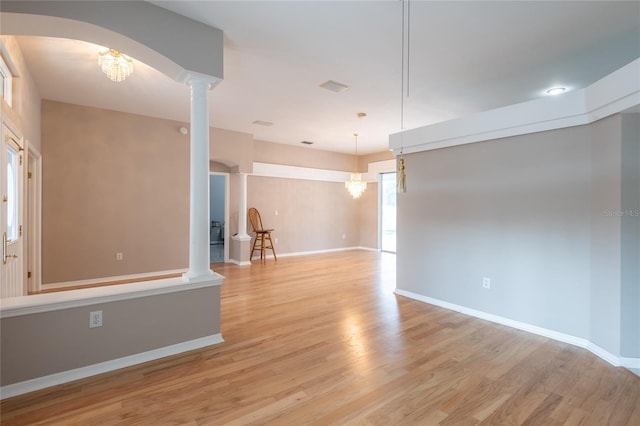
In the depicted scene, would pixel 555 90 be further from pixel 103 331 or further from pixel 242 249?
pixel 242 249

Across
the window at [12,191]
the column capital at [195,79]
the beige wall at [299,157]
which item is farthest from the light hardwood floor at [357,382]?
the beige wall at [299,157]

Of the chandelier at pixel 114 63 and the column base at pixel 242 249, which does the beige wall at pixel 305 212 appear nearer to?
the column base at pixel 242 249

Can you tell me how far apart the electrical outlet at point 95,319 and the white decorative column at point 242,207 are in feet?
14.4

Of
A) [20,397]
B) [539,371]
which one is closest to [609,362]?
[539,371]

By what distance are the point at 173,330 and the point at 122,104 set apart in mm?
3939

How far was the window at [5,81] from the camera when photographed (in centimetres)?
275

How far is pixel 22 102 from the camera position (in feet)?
11.3

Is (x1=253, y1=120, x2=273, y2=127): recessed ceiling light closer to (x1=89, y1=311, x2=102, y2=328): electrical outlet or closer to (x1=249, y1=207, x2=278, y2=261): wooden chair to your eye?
(x1=249, y1=207, x2=278, y2=261): wooden chair

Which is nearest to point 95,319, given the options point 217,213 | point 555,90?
point 555,90

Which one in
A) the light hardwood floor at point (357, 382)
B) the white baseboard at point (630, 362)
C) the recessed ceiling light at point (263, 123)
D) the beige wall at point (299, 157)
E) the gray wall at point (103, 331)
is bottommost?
the light hardwood floor at point (357, 382)

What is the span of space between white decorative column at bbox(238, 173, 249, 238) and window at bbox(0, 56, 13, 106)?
4.01 m

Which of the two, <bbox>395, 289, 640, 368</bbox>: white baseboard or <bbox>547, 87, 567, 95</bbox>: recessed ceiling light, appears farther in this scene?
<bbox>547, 87, 567, 95</bbox>: recessed ceiling light

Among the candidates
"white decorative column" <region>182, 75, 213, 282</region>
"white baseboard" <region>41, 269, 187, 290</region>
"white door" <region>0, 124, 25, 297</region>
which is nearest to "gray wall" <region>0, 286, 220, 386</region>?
"white decorative column" <region>182, 75, 213, 282</region>

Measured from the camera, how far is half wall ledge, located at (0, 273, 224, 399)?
7.06 ft
